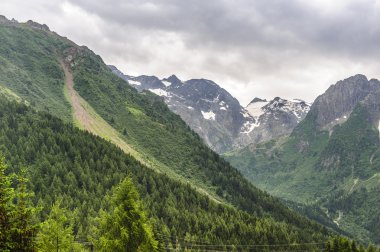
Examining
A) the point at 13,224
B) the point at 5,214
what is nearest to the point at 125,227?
the point at 13,224

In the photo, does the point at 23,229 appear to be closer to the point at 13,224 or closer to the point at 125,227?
the point at 13,224

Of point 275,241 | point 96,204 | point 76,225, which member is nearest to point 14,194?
point 76,225

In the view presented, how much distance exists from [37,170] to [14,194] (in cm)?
16591

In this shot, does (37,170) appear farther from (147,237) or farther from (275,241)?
(147,237)

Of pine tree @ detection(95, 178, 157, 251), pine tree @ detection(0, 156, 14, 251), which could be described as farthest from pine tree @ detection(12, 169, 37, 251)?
pine tree @ detection(95, 178, 157, 251)

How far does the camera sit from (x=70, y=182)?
186 meters

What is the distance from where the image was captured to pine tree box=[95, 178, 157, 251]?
1640 inches

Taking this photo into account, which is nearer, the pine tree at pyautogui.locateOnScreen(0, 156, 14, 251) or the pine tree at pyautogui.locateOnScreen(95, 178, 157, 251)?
the pine tree at pyautogui.locateOnScreen(0, 156, 14, 251)

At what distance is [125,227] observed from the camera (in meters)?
42.9

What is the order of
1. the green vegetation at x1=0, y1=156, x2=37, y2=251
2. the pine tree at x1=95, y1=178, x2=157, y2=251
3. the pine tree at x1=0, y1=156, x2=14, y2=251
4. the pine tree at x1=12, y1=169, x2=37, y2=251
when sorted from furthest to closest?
the pine tree at x1=95, y1=178, x2=157, y2=251, the pine tree at x1=12, y1=169, x2=37, y2=251, the green vegetation at x1=0, y1=156, x2=37, y2=251, the pine tree at x1=0, y1=156, x2=14, y2=251

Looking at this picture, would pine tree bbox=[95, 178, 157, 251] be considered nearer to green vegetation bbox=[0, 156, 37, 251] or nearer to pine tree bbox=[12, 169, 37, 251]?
pine tree bbox=[12, 169, 37, 251]

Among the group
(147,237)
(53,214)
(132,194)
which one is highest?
(132,194)

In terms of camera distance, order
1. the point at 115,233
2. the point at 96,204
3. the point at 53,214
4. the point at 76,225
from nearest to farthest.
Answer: the point at 115,233
the point at 53,214
the point at 76,225
the point at 96,204

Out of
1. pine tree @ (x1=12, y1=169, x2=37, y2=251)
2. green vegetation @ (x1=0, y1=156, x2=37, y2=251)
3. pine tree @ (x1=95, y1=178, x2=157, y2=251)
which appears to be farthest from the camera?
pine tree @ (x1=95, y1=178, x2=157, y2=251)
